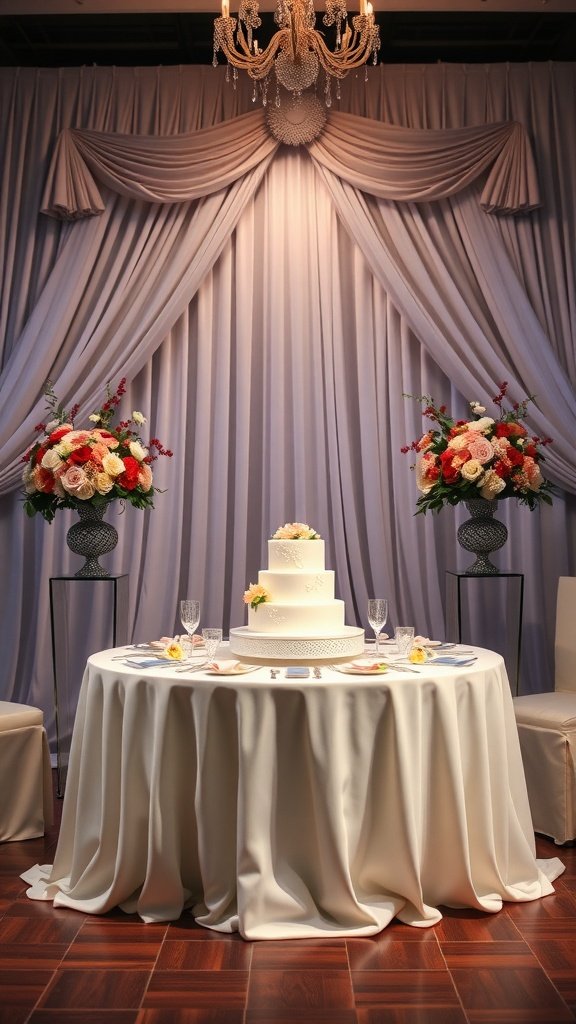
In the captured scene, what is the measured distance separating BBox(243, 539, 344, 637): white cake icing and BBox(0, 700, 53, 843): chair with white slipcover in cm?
127

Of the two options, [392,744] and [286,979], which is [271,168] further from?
[286,979]

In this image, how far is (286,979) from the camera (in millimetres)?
2977

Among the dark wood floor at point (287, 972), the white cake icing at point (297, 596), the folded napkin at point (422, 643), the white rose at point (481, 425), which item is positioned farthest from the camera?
the white rose at point (481, 425)

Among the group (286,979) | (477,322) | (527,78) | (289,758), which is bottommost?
(286,979)

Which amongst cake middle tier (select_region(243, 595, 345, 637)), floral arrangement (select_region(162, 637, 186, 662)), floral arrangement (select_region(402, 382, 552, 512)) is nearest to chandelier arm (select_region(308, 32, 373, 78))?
floral arrangement (select_region(402, 382, 552, 512))

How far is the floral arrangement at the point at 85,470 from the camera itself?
5.04 metres

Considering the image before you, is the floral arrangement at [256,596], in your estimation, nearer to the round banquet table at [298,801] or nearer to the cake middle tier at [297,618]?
the cake middle tier at [297,618]

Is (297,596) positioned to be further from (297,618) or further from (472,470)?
(472,470)

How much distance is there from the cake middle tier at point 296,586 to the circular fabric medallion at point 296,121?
3.15m

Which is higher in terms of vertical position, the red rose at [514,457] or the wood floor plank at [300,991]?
the red rose at [514,457]

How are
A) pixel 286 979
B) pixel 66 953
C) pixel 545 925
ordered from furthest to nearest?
pixel 545 925
pixel 66 953
pixel 286 979

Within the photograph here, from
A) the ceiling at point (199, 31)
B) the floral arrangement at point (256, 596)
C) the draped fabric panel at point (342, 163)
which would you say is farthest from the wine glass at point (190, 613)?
the ceiling at point (199, 31)

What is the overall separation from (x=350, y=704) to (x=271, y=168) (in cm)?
386

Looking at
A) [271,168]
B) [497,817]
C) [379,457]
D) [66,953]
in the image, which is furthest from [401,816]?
[271,168]
